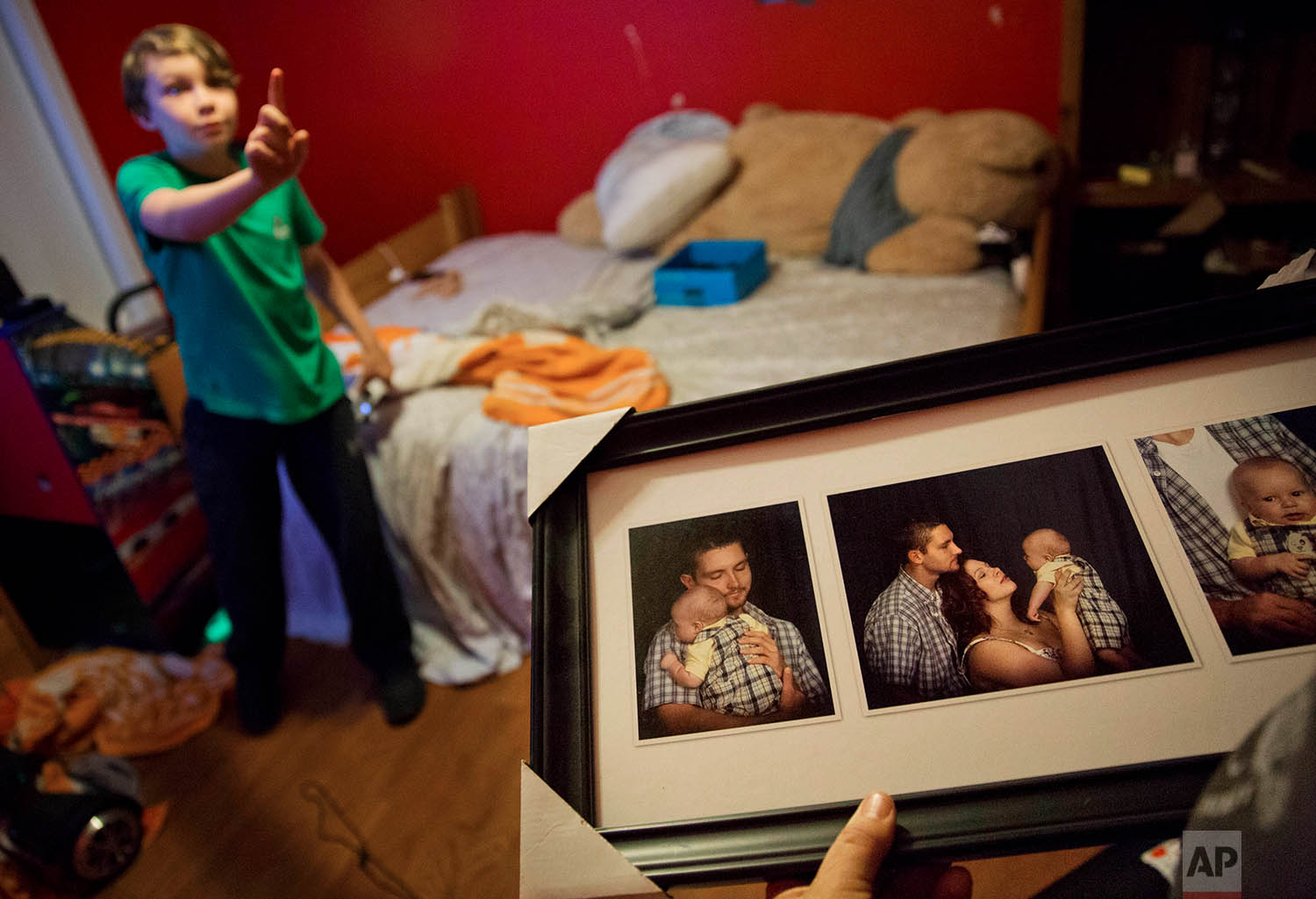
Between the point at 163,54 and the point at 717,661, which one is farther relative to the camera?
the point at 163,54

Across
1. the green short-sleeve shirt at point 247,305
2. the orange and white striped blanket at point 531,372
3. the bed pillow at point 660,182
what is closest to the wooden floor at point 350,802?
the orange and white striped blanket at point 531,372

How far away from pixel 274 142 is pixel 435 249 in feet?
6.20

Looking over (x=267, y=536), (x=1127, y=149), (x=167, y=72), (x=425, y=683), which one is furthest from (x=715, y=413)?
(x=1127, y=149)

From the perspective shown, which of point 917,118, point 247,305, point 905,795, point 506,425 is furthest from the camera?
point 917,118

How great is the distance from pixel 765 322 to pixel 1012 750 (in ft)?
5.25

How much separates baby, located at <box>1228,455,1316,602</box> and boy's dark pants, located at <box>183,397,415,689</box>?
4.69 feet

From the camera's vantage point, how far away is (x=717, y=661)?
0.58 meters

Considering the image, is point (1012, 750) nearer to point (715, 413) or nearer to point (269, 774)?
point (715, 413)

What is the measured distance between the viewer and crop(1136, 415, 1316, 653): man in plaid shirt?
0.50 metres

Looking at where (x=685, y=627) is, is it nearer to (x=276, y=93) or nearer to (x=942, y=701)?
(x=942, y=701)

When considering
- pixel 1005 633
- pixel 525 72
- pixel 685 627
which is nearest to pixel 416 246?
pixel 525 72

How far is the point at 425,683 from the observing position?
6.19 feet

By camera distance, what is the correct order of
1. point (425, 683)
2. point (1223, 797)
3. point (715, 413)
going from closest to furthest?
1. point (1223, 797)
2. point (715, 413)
3. point (425, 683)

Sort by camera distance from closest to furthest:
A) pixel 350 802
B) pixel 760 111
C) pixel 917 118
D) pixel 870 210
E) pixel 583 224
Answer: pixel 350 802
pixel 870 210
pixel 917 118
pixel 760 111
pixel 583 224
